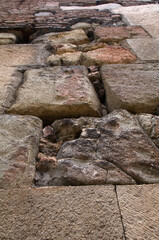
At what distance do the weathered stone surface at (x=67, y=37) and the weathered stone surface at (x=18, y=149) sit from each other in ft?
5.11

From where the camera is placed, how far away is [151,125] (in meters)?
1.38

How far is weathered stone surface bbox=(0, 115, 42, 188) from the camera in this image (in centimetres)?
107

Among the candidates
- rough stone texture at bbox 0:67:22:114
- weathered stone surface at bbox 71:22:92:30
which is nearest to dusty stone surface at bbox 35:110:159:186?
rough stone texture at bbox 0:67:22:114

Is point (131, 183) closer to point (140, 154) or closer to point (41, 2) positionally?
point (140, 154)

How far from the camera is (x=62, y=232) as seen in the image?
0.86m

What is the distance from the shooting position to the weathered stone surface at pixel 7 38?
272 centimetres

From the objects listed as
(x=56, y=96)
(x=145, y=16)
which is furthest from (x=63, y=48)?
(x=145, y=16)

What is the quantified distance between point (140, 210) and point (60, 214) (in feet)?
1.03

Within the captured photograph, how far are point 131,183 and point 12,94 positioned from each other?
1075 mm

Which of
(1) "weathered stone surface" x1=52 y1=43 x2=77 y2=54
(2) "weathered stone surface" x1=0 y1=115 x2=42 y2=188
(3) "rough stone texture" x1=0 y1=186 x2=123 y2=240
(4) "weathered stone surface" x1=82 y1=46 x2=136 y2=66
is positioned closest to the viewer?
(3) "rough stone texture" x1=0 y1=186 x2=123 y2=240

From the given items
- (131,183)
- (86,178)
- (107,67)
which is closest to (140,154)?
(131,183)

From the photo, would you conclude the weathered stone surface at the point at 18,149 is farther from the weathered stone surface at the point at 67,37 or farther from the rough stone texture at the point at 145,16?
the rough stone texture at the point at 145,16

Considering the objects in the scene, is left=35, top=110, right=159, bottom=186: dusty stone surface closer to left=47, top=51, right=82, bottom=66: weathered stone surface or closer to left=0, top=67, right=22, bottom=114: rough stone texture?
left=0, top=67, right=22, bottom=114: rough stone texture

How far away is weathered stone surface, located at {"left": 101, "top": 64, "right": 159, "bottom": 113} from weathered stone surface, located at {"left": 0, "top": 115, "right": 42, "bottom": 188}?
1.84 ft
